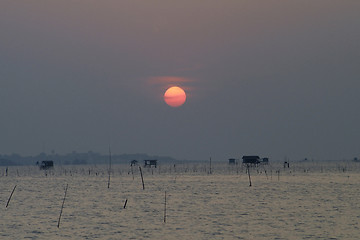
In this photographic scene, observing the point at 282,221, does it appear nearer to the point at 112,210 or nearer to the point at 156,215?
the point at 156,215

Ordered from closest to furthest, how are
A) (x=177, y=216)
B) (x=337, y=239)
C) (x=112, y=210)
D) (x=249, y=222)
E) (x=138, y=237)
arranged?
(x=337, y=239), (x=138, y=237), (x=249, y=222), (x=177, y=216), (x=112, y=210)

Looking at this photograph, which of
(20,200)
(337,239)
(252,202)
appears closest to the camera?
(337,239)

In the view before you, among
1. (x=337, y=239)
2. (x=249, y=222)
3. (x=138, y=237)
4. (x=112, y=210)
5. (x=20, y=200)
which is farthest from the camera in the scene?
(x=20, y=200)

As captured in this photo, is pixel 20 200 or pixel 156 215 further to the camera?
pixel 20 200

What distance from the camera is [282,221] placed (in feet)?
83.1

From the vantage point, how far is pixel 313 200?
118 ft

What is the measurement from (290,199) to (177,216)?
480 inches

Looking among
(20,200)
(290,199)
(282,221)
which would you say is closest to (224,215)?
(282,221)

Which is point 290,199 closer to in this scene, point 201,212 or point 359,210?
point 359,210

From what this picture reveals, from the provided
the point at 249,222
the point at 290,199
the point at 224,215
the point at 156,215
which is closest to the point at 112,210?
the point at 156,215

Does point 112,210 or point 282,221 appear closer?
point 282,221

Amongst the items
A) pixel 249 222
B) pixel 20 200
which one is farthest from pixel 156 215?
pixel 20 200

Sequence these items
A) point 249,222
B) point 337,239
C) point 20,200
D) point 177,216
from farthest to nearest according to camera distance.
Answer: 1. point 20,200
2. point 177,216
3. point 249,222
4. point 337,239

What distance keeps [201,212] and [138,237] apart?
27.7ft
